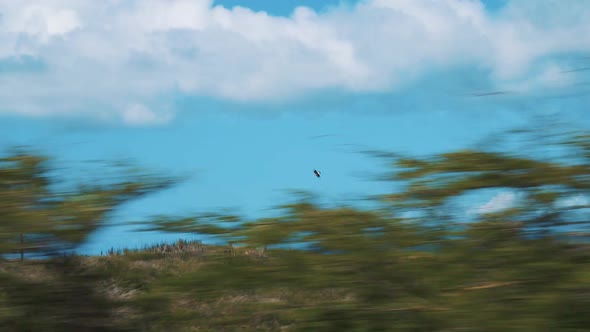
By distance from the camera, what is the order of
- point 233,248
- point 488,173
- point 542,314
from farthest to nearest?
point 233,248 < point 488,173 < point 542,314

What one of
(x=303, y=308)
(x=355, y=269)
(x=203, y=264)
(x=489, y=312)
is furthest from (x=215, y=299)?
(x=489, y=312)

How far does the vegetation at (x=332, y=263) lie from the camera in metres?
3.17

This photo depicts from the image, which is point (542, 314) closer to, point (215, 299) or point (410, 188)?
point (410, 188)

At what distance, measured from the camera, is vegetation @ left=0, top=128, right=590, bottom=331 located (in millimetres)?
3168

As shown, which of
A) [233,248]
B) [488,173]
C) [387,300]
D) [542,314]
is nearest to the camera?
[542,314]

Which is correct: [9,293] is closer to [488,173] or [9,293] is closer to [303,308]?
[303,308]

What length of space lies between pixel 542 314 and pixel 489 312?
0.66 ft

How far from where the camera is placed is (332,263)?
11.0 feet

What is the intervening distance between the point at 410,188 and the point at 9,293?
2048 mm

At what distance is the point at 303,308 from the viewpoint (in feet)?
11.5

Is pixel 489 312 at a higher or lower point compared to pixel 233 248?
lower

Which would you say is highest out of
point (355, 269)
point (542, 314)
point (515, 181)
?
point (515, 181)

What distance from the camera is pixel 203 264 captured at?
147 inches

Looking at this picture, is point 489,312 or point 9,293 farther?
point 9,293
